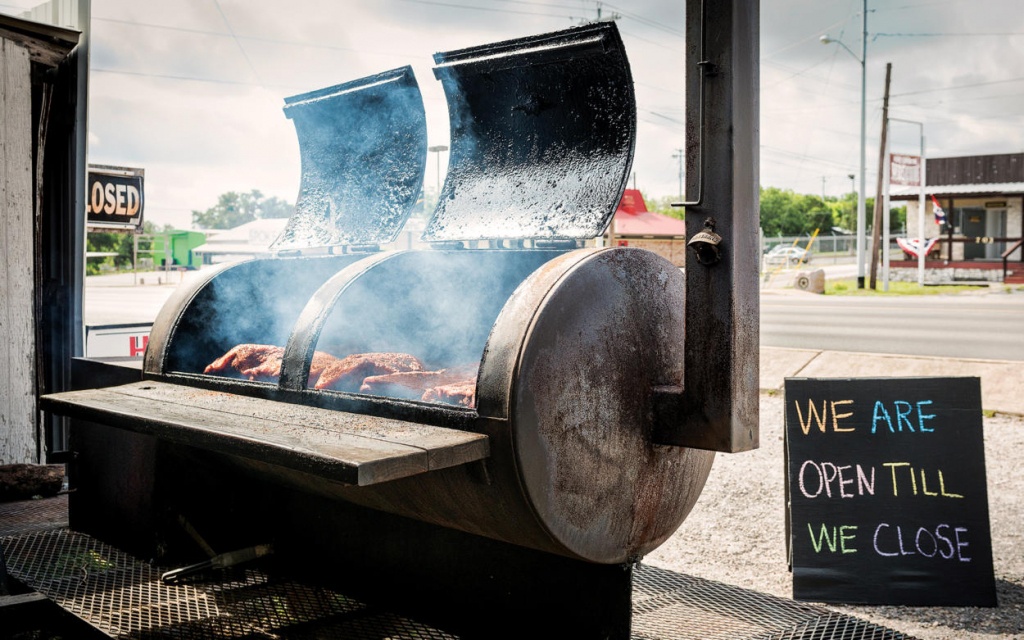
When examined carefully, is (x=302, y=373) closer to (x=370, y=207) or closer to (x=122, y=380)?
(x=370, y=207)

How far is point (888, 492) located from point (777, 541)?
0.95 meters

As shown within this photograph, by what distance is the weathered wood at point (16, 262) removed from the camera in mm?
4598

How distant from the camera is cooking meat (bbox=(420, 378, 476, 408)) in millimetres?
2434

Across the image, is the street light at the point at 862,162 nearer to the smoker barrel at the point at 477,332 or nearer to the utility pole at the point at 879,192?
the utility pole at the point at 879,192

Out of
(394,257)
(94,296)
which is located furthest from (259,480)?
(94,296)

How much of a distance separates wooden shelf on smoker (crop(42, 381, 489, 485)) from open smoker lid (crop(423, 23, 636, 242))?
92cm

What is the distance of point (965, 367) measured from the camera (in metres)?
7.29

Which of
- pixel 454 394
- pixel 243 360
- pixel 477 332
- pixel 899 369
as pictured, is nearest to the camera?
pixel 454 394

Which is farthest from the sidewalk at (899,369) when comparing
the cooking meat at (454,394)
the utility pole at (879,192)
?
the utility pole at (879,192)

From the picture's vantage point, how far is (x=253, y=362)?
10.6ft

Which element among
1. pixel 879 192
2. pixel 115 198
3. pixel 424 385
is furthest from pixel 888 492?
pixel 879 192

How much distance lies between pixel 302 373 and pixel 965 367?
6704mm

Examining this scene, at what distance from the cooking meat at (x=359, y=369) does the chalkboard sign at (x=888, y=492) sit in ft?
6.48

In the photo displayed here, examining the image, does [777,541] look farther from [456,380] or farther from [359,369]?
[359,369]
